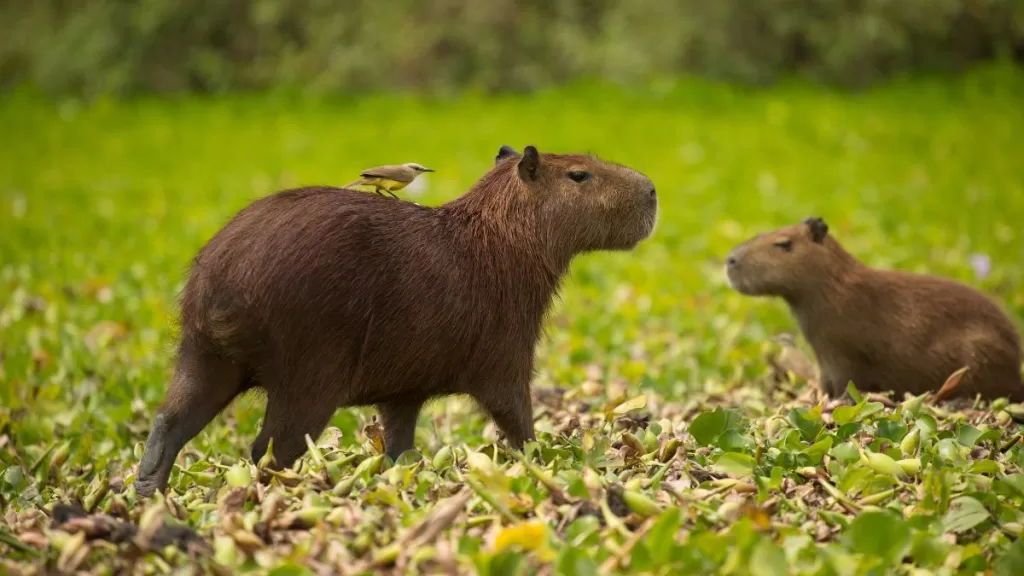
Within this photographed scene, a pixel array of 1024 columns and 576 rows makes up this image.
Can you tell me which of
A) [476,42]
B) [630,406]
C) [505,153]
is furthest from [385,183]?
[476,42]

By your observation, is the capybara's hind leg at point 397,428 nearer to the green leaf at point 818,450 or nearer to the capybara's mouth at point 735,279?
the green leaf at point 818,450

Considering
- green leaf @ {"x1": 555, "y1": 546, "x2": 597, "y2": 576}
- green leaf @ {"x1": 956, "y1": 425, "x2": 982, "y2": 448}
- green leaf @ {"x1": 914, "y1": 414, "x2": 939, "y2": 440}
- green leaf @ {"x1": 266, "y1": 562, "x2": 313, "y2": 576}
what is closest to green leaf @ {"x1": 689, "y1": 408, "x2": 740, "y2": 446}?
green leaf @ {"x1": 914, "y1": 414, "x2": 939, "y2": 440}

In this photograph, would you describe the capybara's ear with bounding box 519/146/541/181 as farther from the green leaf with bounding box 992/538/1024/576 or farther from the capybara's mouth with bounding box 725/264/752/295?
the green leaf with bounding box 992/538/1024/576

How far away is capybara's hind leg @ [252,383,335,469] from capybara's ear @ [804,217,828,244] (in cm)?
255

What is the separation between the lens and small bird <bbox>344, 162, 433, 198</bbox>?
3.89 meters

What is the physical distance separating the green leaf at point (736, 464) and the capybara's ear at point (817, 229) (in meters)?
1.88

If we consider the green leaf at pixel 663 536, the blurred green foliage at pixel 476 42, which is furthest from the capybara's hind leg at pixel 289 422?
the blurred green foliage at pixel 476 42

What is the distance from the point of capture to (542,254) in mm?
3795

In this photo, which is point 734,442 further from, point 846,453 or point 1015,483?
point 1015,483

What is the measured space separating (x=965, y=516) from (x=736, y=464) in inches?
25.3

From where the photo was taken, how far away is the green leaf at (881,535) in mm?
2865

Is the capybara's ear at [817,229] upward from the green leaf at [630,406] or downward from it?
upward

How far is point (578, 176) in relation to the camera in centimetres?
392

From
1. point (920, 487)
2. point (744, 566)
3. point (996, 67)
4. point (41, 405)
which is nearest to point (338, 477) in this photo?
point (744, 566)
